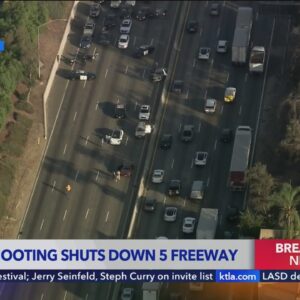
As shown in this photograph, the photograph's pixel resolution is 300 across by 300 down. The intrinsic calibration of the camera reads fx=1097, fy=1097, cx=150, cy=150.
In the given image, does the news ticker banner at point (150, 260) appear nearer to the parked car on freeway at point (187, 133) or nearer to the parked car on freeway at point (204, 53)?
the parked car on freeway at point (187, 133)

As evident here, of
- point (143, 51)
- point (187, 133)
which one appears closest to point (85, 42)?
point (143, 51)

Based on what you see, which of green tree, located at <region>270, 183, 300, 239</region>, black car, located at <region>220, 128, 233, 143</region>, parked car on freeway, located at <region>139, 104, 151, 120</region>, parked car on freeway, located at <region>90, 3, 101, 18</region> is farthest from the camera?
parked car on freeway, located at <region>90, 3, 101, 18</region>

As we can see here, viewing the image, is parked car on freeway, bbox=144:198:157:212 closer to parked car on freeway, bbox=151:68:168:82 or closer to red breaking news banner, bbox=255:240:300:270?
parked car on freeway, bbox=151:68:168:82

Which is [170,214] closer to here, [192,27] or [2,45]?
[2,45]

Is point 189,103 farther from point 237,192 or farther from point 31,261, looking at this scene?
point 31,261

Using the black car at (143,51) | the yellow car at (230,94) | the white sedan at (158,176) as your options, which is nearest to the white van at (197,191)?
the white sedan at (158,176)

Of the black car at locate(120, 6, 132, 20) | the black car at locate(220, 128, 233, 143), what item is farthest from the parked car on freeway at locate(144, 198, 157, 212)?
the black car at locate(120, 6, 132, 20)

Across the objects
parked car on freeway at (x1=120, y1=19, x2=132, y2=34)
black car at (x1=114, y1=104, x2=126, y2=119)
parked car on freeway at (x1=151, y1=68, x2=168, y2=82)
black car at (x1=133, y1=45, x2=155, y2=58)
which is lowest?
black car at (x1=114, y1=104, x2=126, y2=119)
